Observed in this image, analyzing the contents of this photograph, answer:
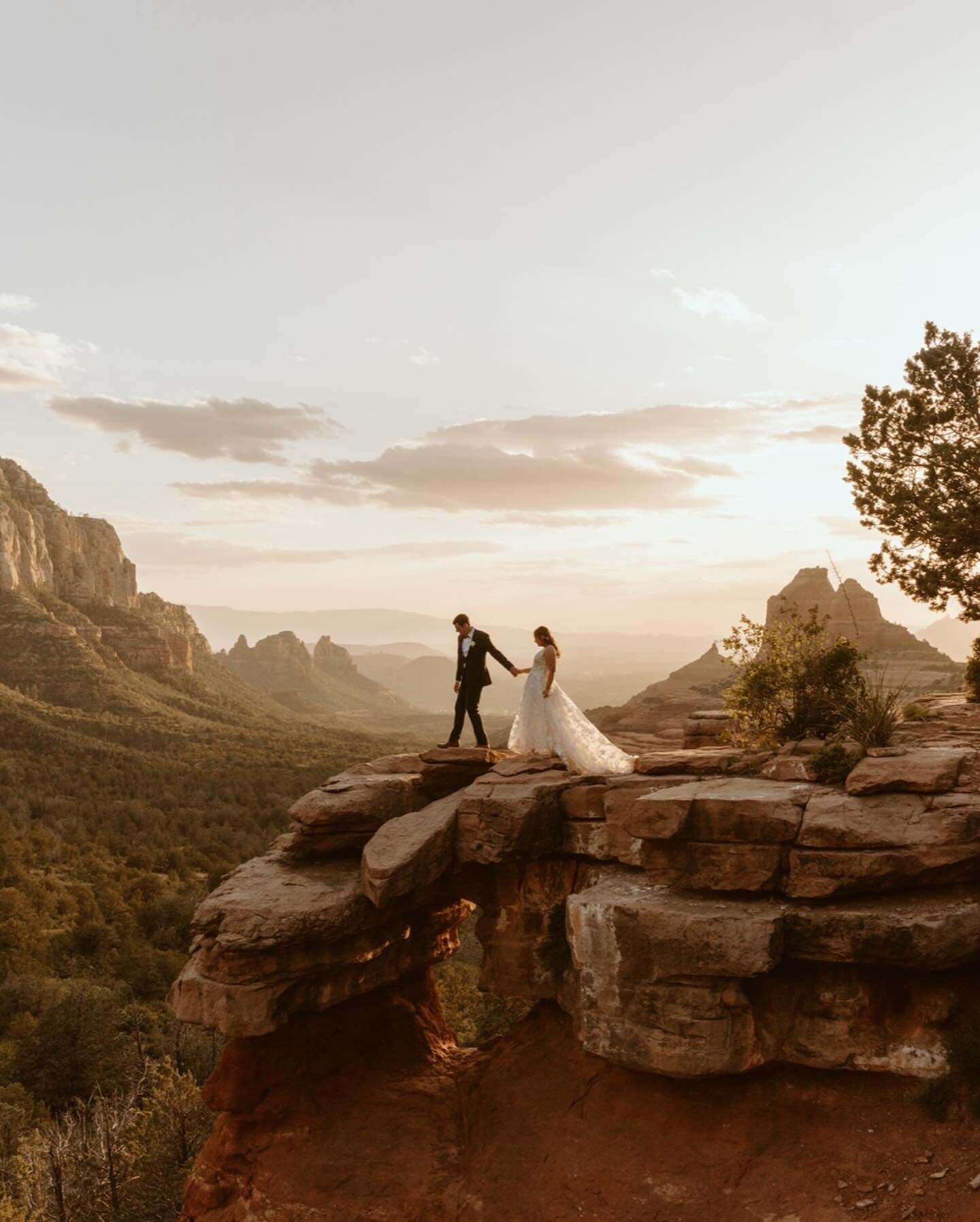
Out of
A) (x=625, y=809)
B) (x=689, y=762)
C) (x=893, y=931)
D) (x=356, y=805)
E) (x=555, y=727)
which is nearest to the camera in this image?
(x=893, y=931)

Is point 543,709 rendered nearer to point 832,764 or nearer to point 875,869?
point 832,764

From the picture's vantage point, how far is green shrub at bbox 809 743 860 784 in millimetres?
14164

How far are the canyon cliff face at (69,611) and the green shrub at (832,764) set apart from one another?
76.1m

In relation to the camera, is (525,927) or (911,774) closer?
(911,774)

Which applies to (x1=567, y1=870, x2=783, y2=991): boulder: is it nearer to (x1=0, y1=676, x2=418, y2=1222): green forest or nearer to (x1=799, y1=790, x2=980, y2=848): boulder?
(x1=799, y1=790, x2=980, y2=848): boulder

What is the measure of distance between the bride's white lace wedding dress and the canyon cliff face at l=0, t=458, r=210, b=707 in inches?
2784

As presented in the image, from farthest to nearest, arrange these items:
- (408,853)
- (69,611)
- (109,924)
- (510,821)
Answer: (69,611) → (109,924) → (510,821) → (408,853)

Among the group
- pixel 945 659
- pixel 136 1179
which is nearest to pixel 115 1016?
pixel 136 1179

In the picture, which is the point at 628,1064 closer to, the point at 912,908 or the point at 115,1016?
the point at 912,908

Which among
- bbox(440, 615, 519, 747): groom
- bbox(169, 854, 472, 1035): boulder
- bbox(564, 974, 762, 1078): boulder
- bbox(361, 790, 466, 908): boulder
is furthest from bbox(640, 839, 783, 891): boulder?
bbox(169, 854, 472, 1035): boulder

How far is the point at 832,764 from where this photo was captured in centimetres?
1423

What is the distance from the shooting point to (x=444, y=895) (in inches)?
677

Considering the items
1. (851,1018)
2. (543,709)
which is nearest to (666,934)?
(851,1018)

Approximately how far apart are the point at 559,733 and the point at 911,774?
635 centimetres
